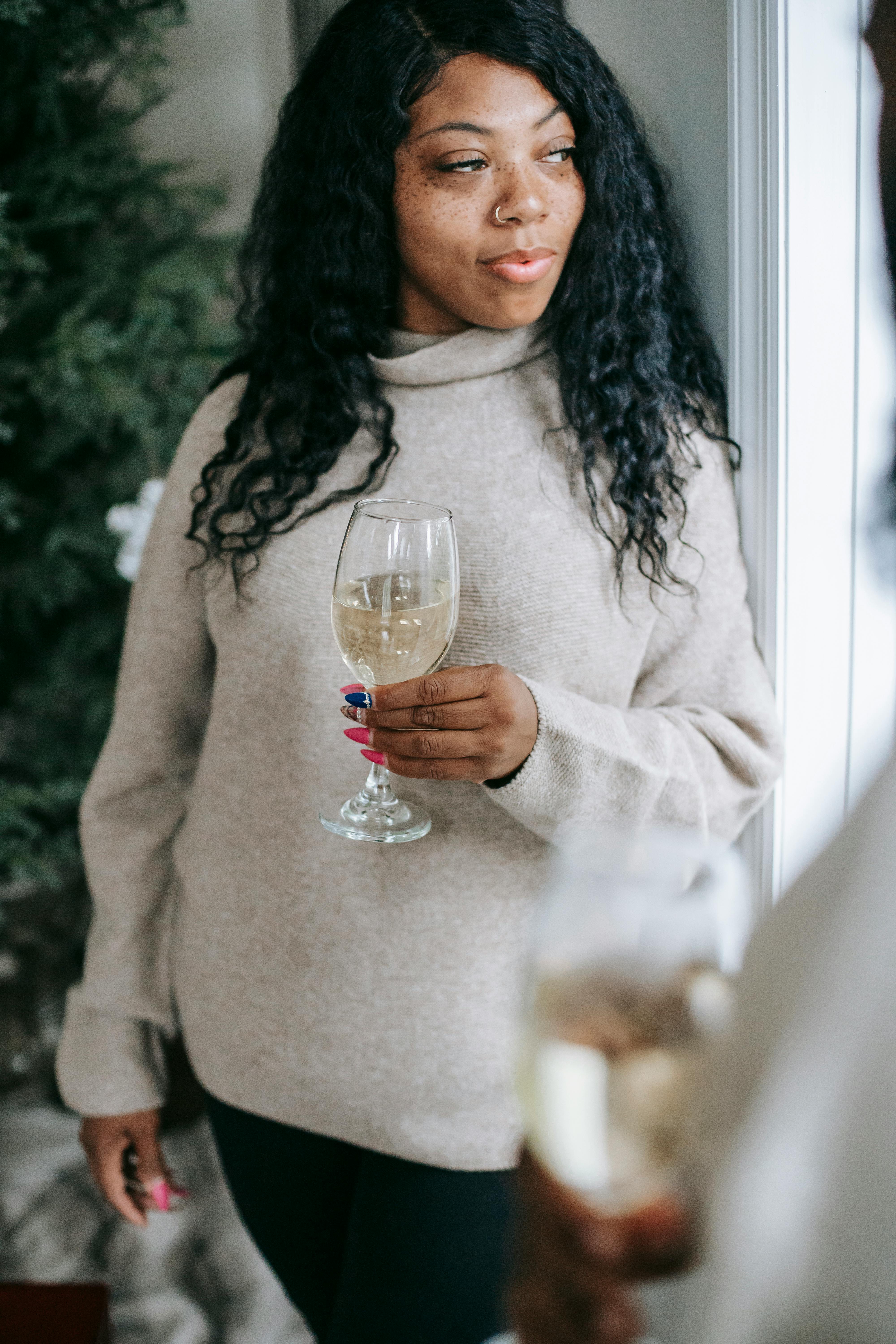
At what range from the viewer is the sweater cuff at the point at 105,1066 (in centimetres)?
110

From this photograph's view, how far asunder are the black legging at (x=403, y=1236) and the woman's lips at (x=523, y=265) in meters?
0.81

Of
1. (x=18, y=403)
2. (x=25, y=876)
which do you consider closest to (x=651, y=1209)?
(x=25, y=876)

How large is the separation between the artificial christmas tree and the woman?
71cm

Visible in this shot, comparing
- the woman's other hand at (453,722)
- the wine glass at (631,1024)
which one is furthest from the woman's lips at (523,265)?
the wine glass at (631,1024)

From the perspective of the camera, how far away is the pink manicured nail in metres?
1.13

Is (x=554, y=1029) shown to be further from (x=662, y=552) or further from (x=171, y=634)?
(x=171, y=634)

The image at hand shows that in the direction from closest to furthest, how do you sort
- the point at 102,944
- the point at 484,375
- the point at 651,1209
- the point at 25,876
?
the point at 651,1209
the point at 484,375
the point at 102,944
the point at 25,876

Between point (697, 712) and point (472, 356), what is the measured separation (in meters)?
0.39

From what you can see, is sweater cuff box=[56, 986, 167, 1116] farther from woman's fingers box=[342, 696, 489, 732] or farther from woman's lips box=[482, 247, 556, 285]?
woman's lips box=[482, 247, 556, 285]

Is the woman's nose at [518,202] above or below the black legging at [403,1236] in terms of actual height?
above

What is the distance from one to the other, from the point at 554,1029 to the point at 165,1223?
5.92 ft

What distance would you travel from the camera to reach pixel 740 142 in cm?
83

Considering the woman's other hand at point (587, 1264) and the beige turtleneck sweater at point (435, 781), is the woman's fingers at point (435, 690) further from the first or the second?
the woman's other hand at point (587, 1264)

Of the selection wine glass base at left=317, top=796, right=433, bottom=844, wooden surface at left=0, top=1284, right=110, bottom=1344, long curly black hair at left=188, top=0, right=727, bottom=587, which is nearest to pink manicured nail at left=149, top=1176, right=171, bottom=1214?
wooden surface at left=0, top=1284, right=110, bottom=1344
